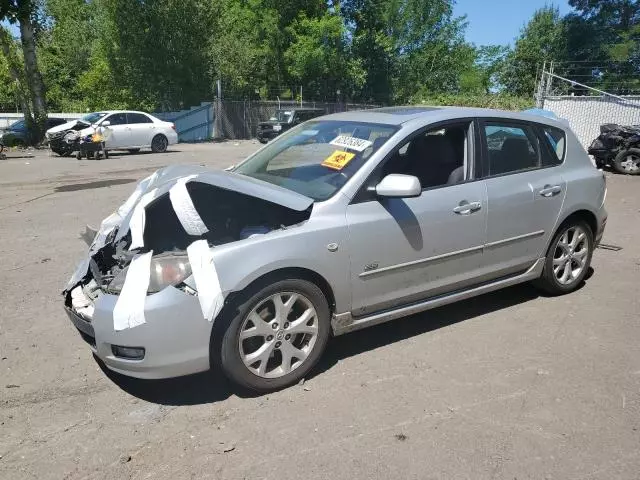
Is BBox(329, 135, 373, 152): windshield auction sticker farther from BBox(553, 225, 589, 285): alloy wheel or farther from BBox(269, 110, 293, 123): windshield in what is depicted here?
BBox(269, 110, 293, 123): windshield

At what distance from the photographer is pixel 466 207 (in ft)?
13.6

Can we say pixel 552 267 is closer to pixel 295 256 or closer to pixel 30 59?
pixel 295 256

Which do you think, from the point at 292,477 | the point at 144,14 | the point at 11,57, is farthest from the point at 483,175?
the point at 144,14

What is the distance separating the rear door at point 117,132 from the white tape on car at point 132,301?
55.7 feet

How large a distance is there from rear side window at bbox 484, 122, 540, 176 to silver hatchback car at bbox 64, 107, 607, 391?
1cm

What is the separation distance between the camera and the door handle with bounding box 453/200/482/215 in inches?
162

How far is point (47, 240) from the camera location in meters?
7.06

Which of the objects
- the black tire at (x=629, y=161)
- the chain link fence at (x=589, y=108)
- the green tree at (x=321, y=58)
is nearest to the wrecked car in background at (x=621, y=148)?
the black tire at (x=629, y=161)

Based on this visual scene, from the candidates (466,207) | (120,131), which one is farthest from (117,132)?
(466,207)

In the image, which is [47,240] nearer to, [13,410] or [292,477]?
[13,410]

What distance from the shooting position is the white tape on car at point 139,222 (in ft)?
11.3

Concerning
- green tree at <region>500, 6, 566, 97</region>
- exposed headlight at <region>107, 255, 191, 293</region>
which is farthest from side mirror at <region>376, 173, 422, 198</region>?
green tree at <region>500, 6, 566, 97</region>

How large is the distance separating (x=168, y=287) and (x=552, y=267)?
11.0 ft

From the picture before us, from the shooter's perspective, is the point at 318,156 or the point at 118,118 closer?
the point at 318,156
